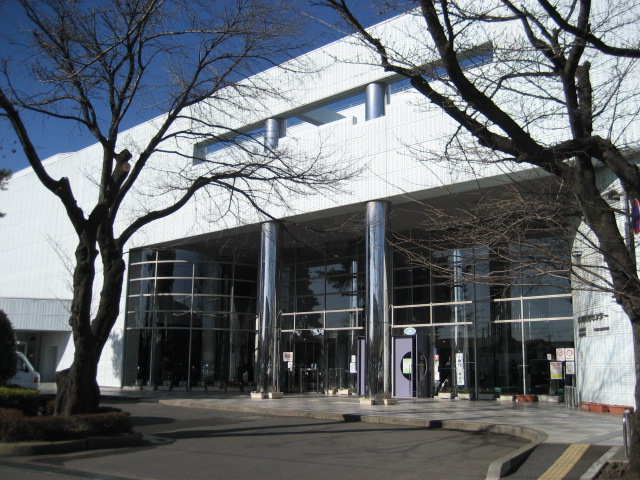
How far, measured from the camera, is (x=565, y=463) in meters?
8.89

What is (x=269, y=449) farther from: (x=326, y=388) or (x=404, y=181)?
(x=326, y=388)

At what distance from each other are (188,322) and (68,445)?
20.6 meters

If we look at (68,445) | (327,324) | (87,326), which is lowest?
(68,445)

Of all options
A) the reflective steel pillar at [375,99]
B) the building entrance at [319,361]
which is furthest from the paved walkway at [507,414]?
the reflective steel pillar at [375,99]

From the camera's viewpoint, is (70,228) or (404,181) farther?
(70,228)

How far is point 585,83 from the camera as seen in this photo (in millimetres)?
8359

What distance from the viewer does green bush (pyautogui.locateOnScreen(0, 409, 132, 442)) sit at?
10.8 m

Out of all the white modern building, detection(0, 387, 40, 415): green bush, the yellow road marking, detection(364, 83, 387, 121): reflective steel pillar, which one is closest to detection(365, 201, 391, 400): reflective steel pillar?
the white modern building

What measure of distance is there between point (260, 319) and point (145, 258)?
10.1m

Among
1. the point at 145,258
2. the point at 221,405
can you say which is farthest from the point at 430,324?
the point at 145,258

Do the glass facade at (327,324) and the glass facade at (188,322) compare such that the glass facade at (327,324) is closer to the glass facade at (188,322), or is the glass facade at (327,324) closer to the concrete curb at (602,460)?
the glass facade at (188,322)

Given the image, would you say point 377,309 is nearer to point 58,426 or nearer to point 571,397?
point 571,397

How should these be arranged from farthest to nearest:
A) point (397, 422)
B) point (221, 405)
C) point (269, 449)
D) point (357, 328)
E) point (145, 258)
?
point (145, 258) < point (357, 328) < point (221, 405) < point (397, 422) < point (269, 449)

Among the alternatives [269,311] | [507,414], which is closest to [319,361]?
[269,311]
